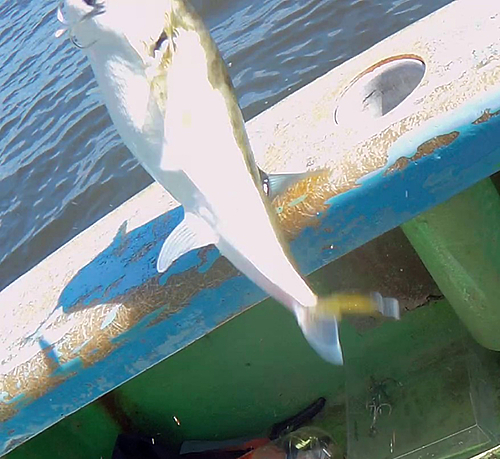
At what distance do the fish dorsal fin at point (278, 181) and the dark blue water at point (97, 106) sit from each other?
3.56 m

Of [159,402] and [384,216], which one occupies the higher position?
[384,216]

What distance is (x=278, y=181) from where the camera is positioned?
1644 millimetres

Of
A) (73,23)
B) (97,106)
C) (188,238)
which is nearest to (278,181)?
(188,238)

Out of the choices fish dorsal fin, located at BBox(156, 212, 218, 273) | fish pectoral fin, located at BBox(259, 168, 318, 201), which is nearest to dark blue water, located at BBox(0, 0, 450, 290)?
fish pectoral fin, located at BBox(259, 168, 318, 201)

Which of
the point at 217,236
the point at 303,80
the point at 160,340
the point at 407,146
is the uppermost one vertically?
the point at 217,236

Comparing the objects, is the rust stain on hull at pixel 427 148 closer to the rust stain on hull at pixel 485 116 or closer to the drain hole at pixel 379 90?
the rust stain on hull at pixel 485 116

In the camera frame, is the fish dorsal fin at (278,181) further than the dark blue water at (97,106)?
No

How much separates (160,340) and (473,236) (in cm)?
100

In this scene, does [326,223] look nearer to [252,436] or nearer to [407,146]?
[407,146]

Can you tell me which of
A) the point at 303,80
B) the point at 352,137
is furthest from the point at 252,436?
the point at 303,80

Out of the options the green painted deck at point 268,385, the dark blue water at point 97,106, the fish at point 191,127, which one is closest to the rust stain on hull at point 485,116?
the fish at point 191,127

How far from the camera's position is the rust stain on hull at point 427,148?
1.59 metres

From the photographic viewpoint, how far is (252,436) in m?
2.85

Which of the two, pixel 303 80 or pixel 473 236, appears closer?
pixel 473 236
